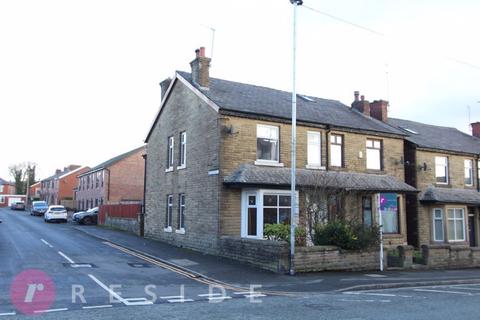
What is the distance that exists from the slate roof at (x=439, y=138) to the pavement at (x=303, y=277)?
9.92 m

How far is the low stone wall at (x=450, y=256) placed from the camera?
18.9 metres

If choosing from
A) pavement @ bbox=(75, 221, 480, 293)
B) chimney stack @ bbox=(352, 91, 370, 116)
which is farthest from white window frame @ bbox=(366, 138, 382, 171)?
pavement @ bbox=(75, 221, 480, 293)

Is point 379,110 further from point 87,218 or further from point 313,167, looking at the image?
point 87,218

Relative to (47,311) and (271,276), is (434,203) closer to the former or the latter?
(271,276)

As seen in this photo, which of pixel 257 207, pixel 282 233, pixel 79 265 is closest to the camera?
pixel 79 265

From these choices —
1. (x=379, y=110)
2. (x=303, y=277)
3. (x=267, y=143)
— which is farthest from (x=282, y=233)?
(x=379, y=110)

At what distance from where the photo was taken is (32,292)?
10477 mm

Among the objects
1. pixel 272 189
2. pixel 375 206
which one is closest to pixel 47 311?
pixel 272 189

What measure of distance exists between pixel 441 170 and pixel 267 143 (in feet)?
42.6

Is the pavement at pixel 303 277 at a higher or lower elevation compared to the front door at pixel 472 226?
lower

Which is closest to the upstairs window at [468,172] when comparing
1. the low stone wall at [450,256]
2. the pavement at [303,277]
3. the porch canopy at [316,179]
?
the porch canopy at [316,179]

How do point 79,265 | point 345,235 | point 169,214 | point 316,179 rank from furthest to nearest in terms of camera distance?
point 169,214 < point 316,179 < point 345,235 < point 79,265

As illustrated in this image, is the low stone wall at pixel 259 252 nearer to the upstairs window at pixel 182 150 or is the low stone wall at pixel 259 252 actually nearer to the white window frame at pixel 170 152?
the upstairs window at pixel 182 150

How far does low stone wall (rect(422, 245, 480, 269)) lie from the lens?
1886cm
